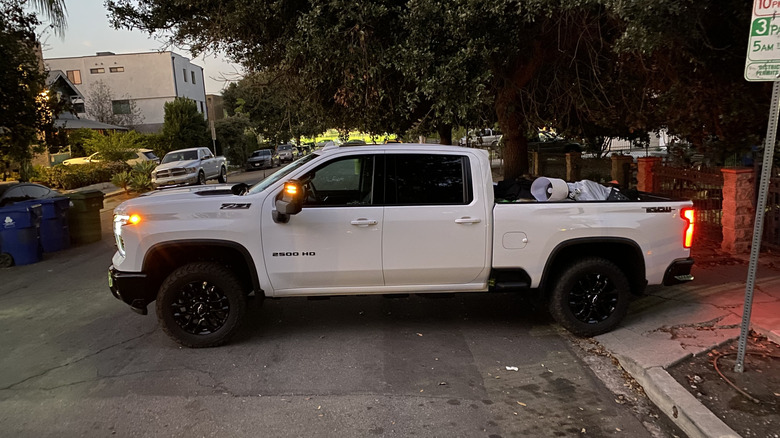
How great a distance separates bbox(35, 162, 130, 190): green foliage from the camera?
69.2 feet

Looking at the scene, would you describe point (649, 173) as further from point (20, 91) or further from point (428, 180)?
point (20, 91)

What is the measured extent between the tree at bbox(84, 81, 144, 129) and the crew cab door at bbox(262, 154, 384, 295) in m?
38.4

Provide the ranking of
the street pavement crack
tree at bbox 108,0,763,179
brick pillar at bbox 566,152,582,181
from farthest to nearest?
1. brick pillar at bbox 566,152,582,181
2. tree at bbox 108,0,763,179
3. the street pavement crack

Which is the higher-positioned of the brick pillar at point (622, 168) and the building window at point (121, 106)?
the building window at point (121, 106)

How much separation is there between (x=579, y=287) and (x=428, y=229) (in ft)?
5.36

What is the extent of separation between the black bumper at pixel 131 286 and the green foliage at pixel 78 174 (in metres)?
19.0

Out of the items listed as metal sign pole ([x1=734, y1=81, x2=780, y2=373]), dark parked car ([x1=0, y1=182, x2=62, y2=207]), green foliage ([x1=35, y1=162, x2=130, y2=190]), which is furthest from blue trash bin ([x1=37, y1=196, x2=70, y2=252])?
green foliage ([x1=35, y1=162, x2=130, y2=190])

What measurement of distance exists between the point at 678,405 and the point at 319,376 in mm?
2728

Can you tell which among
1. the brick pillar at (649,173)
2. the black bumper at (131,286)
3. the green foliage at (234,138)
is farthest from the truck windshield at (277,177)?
the green foliage at (234,138)

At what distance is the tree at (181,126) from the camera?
34312 millimetres

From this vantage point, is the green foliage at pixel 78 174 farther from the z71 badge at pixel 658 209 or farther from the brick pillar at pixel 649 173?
the z71 badge at pixel 658 209

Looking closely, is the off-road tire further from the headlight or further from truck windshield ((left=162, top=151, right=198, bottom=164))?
truck windshield ((left=162, top=151, right=198, bottom=164))

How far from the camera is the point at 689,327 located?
17.5 ft

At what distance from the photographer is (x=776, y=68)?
12.5ft
